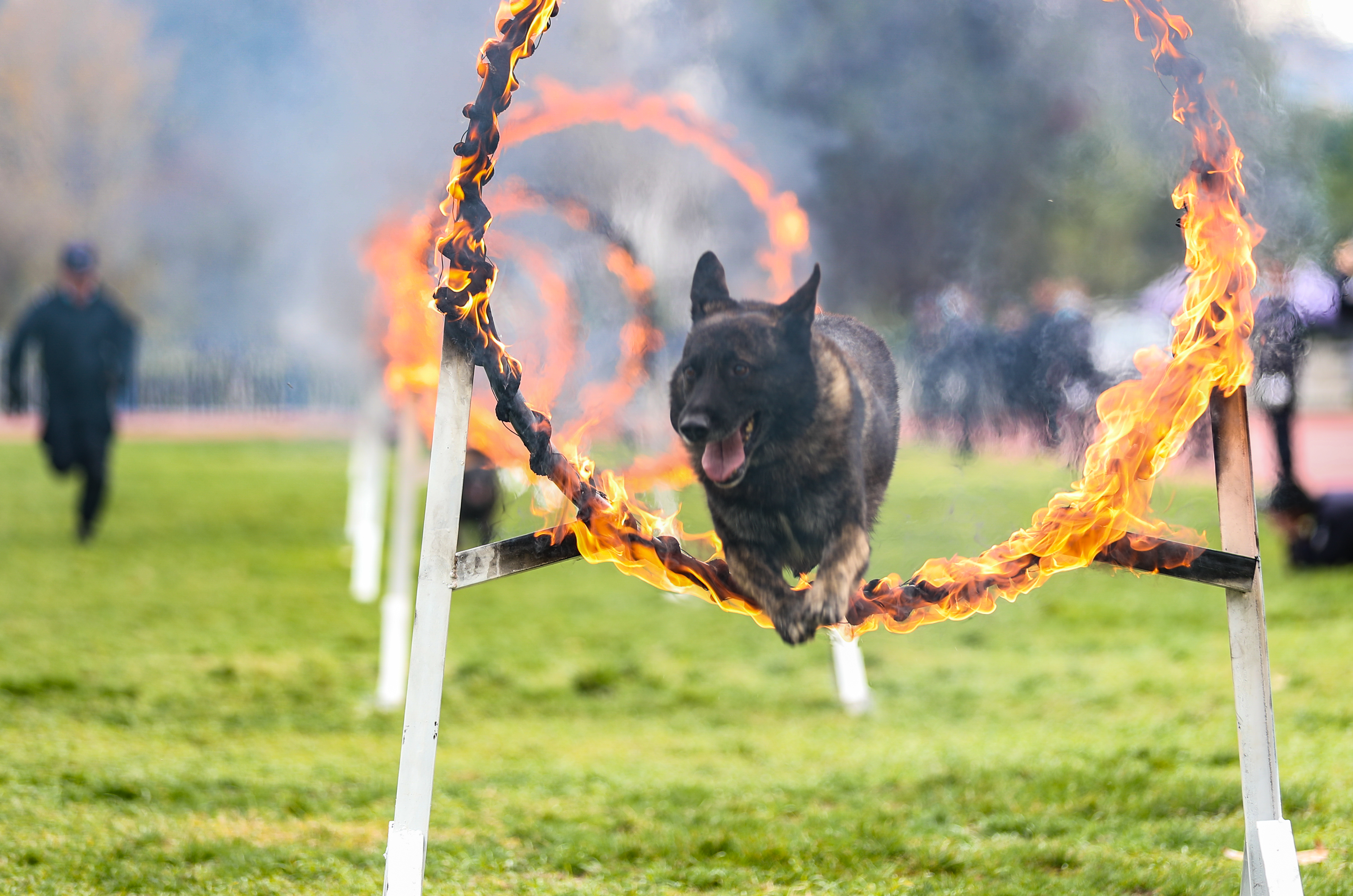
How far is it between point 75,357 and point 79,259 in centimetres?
87

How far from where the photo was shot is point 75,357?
33.2ft

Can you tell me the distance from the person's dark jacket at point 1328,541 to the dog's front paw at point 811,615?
760 cm

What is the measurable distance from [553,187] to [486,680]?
3.96 meters

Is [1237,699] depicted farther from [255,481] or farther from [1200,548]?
[255,481]

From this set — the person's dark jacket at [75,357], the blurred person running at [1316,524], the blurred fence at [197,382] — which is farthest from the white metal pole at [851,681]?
the blurred fence at [197,382]

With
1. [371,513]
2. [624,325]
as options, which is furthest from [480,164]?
[371,513]

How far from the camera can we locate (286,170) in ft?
40.3

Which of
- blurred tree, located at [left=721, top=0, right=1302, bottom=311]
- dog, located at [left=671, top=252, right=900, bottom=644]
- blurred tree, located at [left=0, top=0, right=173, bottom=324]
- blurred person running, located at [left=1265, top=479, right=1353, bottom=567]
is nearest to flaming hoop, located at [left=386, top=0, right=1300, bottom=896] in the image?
dog, located at [left=671, top=252, right=900, bottom=644]

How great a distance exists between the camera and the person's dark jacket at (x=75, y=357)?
10125 millimetres

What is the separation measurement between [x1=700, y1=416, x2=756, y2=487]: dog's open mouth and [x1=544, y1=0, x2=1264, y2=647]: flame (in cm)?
26

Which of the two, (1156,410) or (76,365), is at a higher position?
(76,365)

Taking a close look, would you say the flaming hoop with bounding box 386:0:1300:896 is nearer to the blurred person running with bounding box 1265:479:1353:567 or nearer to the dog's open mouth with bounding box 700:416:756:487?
the dog's open mouth with bounding box 700:416:756:487

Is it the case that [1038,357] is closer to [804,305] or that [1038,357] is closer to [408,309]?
[804,305]

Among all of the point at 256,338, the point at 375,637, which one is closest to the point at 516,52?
the point at 375,637
